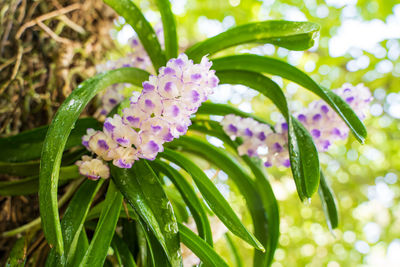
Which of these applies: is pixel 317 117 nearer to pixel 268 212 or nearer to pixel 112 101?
pixel 268 212

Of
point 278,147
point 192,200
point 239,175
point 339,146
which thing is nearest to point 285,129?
point 278,147

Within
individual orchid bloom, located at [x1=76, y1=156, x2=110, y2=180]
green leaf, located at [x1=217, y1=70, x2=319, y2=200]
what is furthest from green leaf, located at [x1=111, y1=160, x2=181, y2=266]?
green leaf, located at [x1=217, y1=70, x2=319, y2=200]

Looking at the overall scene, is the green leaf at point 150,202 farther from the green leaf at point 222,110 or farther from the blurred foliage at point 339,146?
the blurred foliage at point 339,146

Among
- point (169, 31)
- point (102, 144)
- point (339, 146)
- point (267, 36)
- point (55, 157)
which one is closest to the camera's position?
point (55, 157)

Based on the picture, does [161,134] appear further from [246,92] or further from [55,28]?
[246,92]

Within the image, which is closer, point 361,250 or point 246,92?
point 246,92

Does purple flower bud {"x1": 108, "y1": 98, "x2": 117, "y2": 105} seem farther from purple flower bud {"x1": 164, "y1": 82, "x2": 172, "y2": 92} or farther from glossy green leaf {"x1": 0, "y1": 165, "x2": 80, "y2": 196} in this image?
purple flower bud {"x1": 164, "y1": 82, "x2": 172, "y2": 92}

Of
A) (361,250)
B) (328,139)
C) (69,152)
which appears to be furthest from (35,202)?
(361,250)
